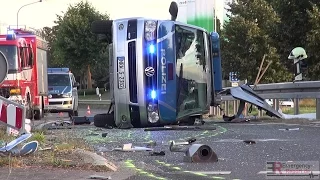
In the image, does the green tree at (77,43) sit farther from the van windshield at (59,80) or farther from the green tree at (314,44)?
the green tree at (314,44)

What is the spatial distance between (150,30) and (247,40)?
23.3 metres

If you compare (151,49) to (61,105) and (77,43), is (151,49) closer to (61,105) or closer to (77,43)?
(61,105)

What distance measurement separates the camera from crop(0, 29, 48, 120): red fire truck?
61.6 ft

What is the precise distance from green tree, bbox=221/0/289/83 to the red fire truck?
14.2 metres

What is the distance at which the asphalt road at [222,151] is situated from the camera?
697 centimetres

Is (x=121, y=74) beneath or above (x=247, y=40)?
beneath

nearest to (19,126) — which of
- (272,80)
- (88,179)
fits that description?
(88,179)

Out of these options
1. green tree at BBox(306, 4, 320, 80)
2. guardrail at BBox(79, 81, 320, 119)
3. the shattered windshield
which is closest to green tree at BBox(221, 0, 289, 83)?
green tree at BBox(306, 4, 320, 80)

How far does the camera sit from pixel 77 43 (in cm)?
5772

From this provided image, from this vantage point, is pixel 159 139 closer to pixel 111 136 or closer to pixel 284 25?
pixel 111 136

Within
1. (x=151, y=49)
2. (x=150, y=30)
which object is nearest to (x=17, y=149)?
(x=151, y=49)

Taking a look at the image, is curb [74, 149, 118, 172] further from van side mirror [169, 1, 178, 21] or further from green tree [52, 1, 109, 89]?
green tree [52, 1, 109, 89]

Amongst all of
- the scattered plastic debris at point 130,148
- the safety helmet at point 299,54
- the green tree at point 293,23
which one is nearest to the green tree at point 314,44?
the green tree at point 293,23

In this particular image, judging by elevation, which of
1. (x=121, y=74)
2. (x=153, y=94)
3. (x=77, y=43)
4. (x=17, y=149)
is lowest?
(x=17, y=149)
